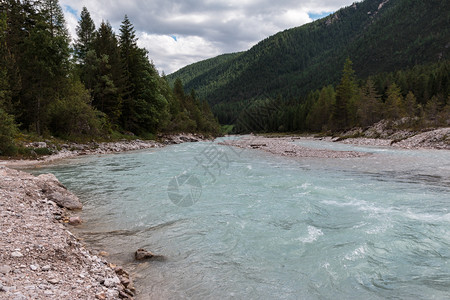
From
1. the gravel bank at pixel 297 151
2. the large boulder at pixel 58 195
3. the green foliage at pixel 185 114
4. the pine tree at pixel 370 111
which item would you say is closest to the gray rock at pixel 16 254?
the large boulder at pixel 58 195

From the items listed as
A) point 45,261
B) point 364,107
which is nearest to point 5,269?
point 45,261

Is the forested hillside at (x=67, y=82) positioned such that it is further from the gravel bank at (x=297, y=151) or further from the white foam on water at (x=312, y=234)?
the white foam on water at (x=312, y=234)

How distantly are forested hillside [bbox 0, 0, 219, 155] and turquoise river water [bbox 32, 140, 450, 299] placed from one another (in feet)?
55.2

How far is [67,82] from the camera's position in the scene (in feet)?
102

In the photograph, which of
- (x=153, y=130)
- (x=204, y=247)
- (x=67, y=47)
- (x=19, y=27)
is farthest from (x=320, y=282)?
(x=153, y=130)

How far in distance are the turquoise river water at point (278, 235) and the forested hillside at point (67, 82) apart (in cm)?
1683

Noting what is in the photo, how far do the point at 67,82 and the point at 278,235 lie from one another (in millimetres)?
32456

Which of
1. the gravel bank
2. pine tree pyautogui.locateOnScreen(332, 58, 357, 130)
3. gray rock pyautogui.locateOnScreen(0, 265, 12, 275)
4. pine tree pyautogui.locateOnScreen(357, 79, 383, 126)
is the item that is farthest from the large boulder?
pine tree pyautogui.locateOnScreen(332, 58, 357, 130)

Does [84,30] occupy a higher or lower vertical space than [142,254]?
higher

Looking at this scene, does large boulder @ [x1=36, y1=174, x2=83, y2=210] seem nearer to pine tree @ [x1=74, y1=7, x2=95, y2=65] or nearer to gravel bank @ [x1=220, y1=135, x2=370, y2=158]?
gravel bank @ [x1=220, y1=135, x2=370, y2=158]

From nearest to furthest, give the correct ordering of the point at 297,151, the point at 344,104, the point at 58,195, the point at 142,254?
the point at 142,254, the point at 58,195, the point at 297,151, the point at 344,104

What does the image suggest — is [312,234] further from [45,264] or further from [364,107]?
[364,107]

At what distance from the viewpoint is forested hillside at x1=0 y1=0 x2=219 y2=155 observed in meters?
26.6

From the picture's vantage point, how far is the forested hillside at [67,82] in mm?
26625
